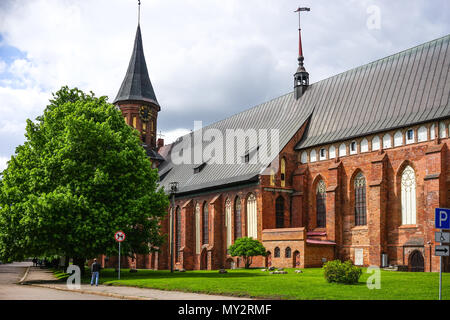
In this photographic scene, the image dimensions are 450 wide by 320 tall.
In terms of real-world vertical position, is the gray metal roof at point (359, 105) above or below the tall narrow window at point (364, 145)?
above

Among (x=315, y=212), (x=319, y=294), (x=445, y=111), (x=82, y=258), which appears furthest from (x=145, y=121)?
(x=319, y=294)

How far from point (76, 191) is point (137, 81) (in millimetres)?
40458

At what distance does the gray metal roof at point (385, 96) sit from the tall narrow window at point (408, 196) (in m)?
3.58

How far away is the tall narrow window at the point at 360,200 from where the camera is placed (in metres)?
39.7

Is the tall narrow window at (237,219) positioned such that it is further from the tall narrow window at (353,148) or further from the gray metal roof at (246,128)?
the tall narrow window at (353,148)

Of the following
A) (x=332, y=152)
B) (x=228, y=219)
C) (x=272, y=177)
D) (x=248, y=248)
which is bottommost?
(x=248, y=248)

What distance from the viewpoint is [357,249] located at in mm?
39125

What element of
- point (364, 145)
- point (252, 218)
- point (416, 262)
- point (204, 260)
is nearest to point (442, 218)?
point (416, 262)

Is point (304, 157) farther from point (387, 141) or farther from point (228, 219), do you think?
point (228, 219)

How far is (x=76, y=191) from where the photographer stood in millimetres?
31406

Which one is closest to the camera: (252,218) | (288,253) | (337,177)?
(288,253)

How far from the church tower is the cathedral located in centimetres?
1495

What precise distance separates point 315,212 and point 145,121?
109 feet

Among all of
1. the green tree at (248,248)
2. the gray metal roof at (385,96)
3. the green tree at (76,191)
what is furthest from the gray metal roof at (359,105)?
the green tree at (76,191)
